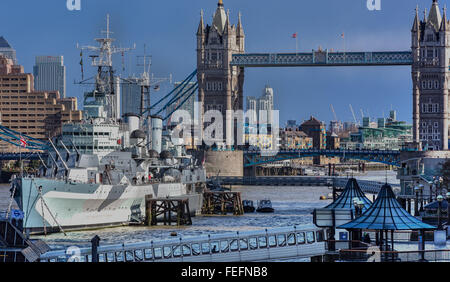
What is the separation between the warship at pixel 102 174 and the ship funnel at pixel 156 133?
0.07 metres

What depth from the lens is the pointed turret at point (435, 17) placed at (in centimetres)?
12562

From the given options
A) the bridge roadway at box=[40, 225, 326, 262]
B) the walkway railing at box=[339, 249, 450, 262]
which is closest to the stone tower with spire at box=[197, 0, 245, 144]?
the bridge roadway at box=[40, 225, 326, 262]

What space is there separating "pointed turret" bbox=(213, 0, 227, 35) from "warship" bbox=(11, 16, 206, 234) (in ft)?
213

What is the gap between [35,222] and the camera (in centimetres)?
4659

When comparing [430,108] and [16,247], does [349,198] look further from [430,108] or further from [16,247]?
[430,108]

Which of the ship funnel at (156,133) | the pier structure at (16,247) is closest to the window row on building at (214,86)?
the ship funnel at (156,133)

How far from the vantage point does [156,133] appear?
66.4 meters

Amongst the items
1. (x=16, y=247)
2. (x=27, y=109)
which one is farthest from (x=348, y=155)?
(x=16, y=247)

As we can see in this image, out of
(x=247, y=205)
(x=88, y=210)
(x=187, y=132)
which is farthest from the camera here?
(x=187, y=132)

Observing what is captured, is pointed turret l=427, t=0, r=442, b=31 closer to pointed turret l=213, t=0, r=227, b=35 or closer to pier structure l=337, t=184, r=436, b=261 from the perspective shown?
pointed turret l=213, t=0, r=227, b=35

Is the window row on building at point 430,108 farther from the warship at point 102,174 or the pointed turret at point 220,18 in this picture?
the warship at point 102,174
